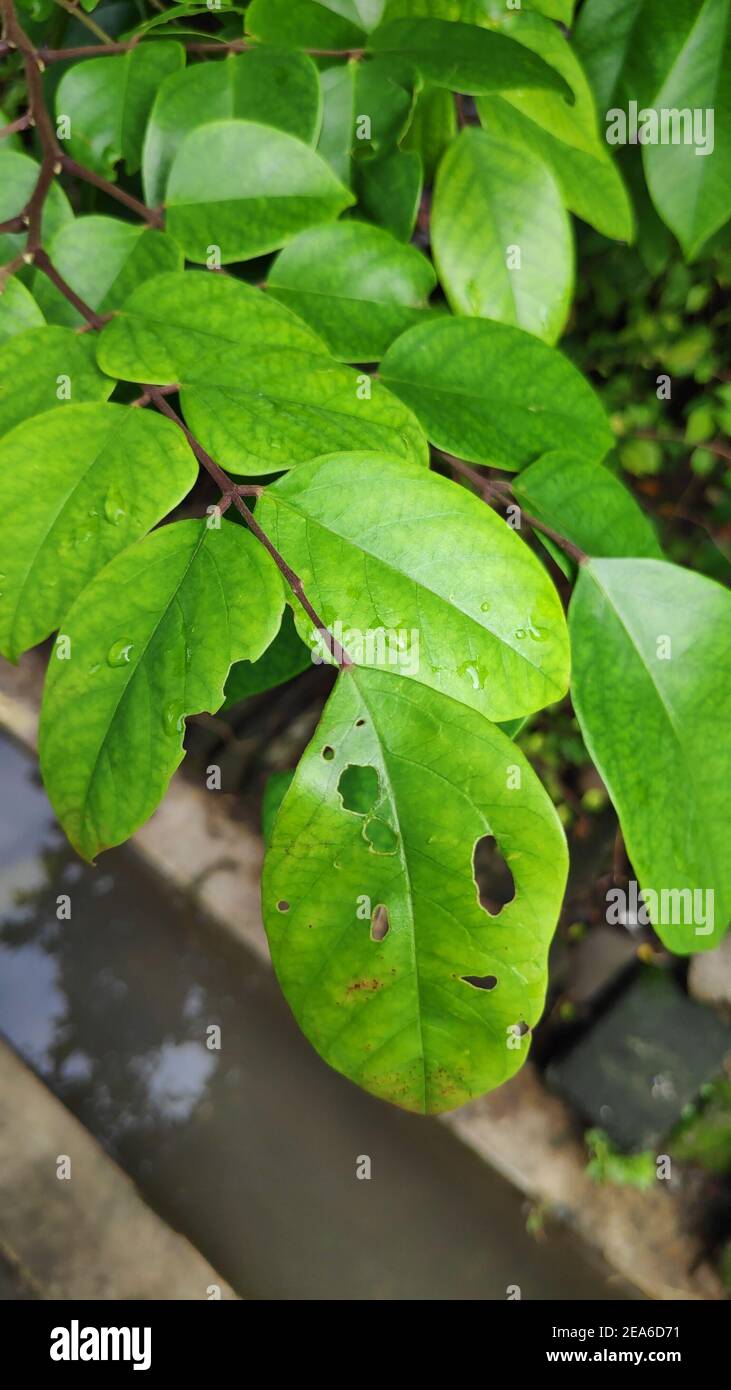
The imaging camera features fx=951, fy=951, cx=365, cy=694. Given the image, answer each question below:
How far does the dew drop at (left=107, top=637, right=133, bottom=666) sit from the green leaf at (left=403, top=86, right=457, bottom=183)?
561 millimetres

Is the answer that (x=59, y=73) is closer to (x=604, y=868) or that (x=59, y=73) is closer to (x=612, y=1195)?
(x=604, y=868)

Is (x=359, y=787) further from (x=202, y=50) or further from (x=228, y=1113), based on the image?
(x=228, y=1113)

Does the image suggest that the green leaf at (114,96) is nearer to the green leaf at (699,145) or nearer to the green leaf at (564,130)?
the green leaf at (564,130)

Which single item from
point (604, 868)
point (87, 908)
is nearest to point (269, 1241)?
point (87, 908)

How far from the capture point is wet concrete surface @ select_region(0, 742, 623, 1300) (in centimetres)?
204

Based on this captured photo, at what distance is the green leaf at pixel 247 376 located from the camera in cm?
61

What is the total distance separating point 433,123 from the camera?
2.89 feet

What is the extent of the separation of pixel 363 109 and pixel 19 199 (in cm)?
30

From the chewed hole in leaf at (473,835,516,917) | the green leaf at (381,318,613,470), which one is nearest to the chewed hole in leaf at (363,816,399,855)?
the green leaf at (381,318,613,470)

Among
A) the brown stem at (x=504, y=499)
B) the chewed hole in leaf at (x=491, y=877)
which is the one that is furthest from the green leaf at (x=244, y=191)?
the chewed hole in leaf at (x=491, y=877)

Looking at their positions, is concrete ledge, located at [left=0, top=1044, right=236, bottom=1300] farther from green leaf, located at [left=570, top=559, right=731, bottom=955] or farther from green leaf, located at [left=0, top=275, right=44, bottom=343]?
green leaf, located at [left=0, top=275, right=44, bottom=343]

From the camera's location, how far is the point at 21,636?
63 cm

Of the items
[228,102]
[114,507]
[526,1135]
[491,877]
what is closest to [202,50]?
[228,102]

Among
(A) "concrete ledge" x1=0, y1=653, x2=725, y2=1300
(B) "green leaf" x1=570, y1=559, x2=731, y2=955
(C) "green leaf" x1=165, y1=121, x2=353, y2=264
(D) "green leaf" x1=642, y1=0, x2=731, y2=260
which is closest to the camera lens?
(B) "green leaf" x1=570, y1=559, x2=731, y2=955
